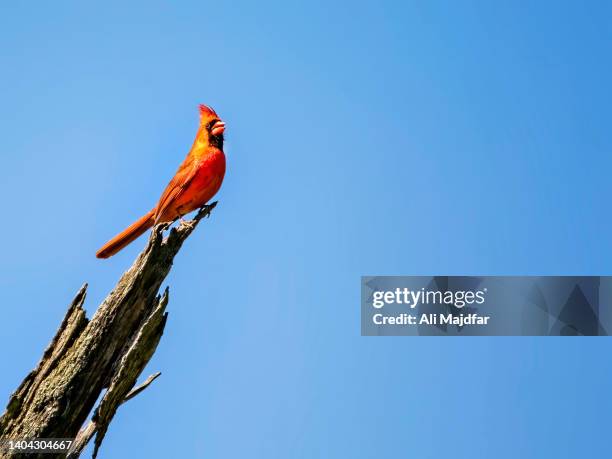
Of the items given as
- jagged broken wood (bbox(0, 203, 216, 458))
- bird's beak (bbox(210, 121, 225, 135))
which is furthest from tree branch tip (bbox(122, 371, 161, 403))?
bird's beak (bbox(210, 121, 225, 135))

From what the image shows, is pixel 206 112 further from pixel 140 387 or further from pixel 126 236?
pixel 140 387

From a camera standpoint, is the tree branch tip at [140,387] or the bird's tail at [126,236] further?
the bird's tail at [126,236]

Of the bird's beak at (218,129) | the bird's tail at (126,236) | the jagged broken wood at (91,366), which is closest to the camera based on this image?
the jagged broken wood at (91,366)

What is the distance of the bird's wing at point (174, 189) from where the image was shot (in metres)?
6.97

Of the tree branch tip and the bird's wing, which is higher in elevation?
the bird's wing

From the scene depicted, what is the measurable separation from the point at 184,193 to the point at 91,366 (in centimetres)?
219

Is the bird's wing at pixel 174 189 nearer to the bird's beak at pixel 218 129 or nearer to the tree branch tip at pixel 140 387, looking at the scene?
the bird's beak at pixel 218 129

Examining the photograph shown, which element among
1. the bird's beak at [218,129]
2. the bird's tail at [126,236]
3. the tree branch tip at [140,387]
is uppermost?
the bird's beak at [218,129]

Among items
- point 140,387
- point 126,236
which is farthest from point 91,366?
A: point 126,236

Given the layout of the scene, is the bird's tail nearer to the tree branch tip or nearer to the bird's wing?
the bird's wing

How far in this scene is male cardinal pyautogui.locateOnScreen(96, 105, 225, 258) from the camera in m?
6.89

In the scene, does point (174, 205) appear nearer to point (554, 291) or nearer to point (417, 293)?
point (417, 293)

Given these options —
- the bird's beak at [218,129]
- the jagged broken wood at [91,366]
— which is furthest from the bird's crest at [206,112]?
the jagged broken wood at [91,366]

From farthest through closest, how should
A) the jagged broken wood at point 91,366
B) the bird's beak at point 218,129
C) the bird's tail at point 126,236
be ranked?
the bird's beak at point 218,129
the bird's tail at point 126,236
the jagged broken wood at point 91,366
